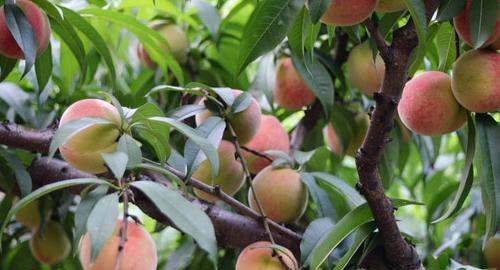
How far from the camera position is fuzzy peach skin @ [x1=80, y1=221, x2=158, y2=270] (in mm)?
738

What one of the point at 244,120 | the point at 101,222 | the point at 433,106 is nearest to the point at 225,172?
the point at 244,120

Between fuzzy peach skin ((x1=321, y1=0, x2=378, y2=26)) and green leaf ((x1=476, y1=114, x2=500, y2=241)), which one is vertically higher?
fuzzy peach skin ((x1=321, y1=0, x2=378, y2=26))

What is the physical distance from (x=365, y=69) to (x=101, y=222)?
74cm

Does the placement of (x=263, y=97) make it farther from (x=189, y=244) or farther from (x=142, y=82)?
(x=189, y=244)

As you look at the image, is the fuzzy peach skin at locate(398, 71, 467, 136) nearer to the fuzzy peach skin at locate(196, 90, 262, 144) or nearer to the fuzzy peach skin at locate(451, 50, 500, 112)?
the fuzzy peach skin at locate(451, 50, 500, 112)

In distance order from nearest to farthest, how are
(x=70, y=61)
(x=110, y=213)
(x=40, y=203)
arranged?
(x=110, y=213) < (x=40, y=203) < (x=70, y=61)

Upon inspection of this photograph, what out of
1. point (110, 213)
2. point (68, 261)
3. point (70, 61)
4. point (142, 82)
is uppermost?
point (110, 213)

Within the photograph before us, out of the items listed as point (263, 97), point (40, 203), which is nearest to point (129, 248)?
point (40, 203)

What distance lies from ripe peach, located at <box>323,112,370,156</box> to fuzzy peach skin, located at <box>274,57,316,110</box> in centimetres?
7

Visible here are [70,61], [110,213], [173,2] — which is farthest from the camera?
[173,2]

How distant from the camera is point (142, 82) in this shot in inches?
61.4

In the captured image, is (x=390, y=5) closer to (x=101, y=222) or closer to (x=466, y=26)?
(x=466, y=26)

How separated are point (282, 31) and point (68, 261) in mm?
819

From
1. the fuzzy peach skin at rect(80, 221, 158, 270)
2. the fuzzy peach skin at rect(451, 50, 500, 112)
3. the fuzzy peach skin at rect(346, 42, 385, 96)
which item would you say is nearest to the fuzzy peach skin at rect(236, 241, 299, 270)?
the fuzzy peach skin at rect(80, 221, 158, 270)
